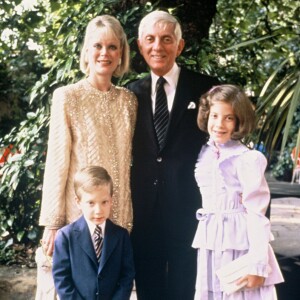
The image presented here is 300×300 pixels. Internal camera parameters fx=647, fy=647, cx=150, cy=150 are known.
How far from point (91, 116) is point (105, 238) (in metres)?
0.58

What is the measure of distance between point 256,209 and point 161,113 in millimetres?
713

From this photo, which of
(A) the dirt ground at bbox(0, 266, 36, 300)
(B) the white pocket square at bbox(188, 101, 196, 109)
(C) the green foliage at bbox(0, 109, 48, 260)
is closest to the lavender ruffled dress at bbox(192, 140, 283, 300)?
(B) the white pocket square at bbox(188, 101, 196, 109)

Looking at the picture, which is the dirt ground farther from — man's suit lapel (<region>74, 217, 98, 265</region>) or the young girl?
the young girl

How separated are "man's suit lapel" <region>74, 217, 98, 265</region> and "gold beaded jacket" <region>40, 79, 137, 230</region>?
0.38ft

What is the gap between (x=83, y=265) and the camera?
2.95 meters

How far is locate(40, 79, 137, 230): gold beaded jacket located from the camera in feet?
9.89

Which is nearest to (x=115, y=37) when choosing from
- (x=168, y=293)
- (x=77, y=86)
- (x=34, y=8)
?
(x=77, y=86)

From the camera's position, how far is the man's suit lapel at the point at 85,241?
2.95 meters

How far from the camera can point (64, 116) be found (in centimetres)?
301

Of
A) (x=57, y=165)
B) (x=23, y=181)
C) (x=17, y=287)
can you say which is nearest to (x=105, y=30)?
(x=57, y=165)

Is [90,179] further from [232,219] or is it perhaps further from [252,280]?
[252,280]

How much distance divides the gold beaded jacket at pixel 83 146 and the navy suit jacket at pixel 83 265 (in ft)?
0.38

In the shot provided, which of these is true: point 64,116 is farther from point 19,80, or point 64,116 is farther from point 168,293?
point 19,80

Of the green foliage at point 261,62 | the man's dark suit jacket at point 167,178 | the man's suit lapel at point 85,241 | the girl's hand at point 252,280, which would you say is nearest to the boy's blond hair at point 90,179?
the man's suit lapel at point 85,241
